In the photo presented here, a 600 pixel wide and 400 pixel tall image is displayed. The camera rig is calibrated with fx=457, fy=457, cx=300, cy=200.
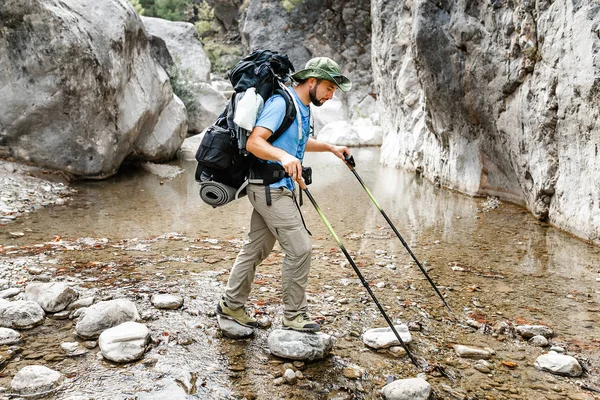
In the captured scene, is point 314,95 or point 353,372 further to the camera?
point 314,95

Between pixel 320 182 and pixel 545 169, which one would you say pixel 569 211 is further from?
pixel 320 182

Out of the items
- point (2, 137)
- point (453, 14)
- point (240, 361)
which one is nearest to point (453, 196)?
point (453, 14)

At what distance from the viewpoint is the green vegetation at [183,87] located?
20922 millimetres

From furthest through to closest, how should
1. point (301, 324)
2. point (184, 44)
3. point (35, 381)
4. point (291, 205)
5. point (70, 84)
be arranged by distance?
point (184, 44) < point (70, 84) < point (301, 324) < point (291, 205) < point (35, 381)

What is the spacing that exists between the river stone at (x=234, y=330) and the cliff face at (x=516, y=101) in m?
6.42

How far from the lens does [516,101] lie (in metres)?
10.0

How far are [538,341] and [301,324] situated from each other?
2290 mm

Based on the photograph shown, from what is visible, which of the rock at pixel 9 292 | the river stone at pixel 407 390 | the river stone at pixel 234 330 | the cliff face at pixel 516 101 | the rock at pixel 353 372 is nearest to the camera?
the river stone at pixel 407 390

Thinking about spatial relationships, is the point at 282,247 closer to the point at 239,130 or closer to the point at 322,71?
the point at 239,130

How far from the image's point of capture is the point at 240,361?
389 centimetres

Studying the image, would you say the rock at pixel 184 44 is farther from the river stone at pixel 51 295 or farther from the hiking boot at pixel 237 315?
the hiking boot at pixel 237 315

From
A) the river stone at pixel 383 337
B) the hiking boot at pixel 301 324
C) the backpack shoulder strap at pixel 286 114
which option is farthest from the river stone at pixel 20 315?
the river stone at pixel 383 337

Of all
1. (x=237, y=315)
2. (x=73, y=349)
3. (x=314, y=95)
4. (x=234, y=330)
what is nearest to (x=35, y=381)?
(x=73, y=349)

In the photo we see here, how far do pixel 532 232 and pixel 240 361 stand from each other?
23.1 ft
